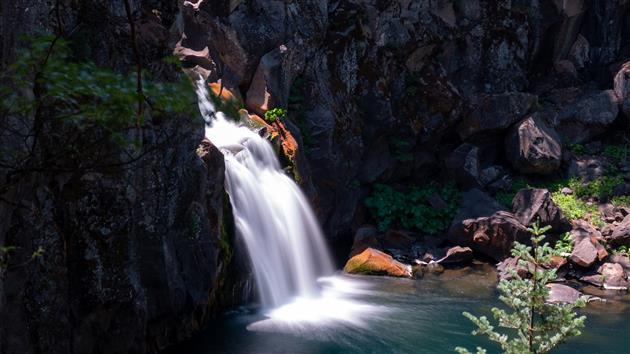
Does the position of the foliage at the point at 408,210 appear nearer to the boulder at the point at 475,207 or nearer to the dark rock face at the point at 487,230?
the boulder at the point at 475,207

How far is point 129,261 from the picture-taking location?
273 inches

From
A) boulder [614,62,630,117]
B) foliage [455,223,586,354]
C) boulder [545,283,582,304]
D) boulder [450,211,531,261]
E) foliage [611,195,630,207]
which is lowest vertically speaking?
boulder [545,283,582,304]

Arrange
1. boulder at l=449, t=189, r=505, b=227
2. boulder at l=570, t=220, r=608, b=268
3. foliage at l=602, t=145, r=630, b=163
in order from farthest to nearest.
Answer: foliage at l=602, t=145, r=630, b=163 → boulder at l=449, t=189, r=505, b=227 → boulder at l=570, t=220, r=608, b=268

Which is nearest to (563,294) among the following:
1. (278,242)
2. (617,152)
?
(278,242)

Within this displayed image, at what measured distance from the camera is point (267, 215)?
37.2 ft

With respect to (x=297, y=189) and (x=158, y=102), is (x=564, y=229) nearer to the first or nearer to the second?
(x=297, y=189)

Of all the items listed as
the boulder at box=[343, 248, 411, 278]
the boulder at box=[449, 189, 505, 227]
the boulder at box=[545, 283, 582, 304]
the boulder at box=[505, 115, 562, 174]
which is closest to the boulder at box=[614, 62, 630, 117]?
the boulder at box=[505, 115, 562, 174]

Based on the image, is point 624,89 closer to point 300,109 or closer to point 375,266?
point 375,266

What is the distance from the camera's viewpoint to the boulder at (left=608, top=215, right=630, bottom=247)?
1384 centimetres

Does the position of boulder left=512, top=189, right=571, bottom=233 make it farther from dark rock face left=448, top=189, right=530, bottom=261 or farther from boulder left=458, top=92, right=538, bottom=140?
boulder left=458, top=92, right=538, bottom=140

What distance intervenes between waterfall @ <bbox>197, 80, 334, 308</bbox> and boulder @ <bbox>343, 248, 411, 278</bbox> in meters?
1.15

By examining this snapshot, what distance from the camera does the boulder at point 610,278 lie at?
1255 cm

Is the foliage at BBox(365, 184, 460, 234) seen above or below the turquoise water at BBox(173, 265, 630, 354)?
above

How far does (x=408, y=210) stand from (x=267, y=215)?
222 inches
